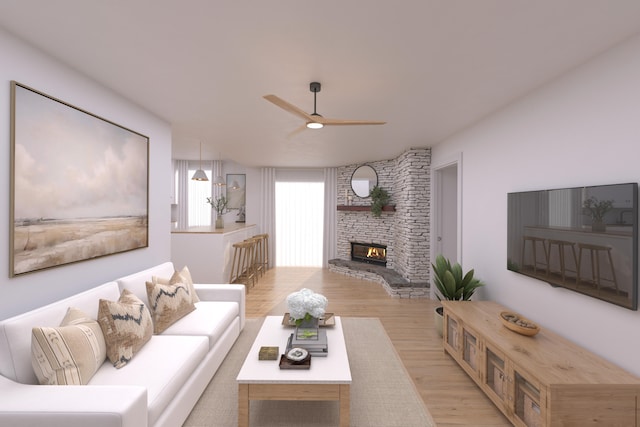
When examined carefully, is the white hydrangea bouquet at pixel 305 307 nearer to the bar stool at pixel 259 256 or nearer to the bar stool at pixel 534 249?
the bar stool at pixel 534 249

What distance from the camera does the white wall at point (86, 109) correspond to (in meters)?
1.79

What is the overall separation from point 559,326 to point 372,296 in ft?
9.61

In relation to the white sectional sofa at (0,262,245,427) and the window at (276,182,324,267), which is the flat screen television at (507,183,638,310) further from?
the window at (276,182,324,267)

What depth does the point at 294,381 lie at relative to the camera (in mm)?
1795

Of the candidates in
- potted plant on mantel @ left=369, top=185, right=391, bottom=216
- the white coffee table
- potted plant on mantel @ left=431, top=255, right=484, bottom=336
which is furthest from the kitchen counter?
potted plant on mantel @ left=431, top=255, right=484, bottom=336

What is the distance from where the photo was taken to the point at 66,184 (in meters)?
2.18

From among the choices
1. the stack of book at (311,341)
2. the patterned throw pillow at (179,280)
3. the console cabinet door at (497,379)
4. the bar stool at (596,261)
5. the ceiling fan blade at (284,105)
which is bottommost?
the console cabinet door at (497,379)

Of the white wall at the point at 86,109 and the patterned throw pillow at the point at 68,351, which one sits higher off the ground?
the white wall at the point at 86,109

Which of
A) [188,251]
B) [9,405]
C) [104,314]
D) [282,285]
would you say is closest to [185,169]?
[188,251]

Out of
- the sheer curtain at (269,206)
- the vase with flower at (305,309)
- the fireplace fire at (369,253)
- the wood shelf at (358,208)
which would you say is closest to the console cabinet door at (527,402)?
the vase with flower at (305,309)

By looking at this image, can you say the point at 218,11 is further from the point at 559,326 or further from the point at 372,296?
the point at 372,296

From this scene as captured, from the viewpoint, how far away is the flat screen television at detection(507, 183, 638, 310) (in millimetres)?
1729

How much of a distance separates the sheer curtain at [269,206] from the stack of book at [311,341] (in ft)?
16.6

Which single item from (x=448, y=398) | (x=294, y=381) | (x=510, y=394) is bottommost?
(x=448, y=398)
